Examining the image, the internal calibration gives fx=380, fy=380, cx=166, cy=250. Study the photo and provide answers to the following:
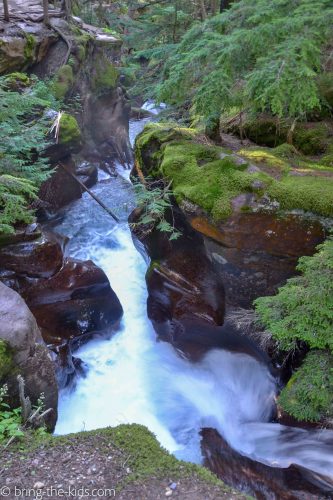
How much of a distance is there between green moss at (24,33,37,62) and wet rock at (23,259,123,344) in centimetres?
606

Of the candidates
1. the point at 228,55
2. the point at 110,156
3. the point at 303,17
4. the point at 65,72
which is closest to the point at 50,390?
the point at 228,55

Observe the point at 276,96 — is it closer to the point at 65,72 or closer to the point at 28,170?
the point at 28,170

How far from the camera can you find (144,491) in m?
2.97

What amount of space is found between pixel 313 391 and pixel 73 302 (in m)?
4.51

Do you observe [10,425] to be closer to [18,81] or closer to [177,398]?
[177,398]

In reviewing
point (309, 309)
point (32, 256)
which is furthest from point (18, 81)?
point (309, 309)

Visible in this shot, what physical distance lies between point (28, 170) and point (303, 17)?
5065 millimetres

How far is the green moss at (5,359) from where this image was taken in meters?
4.24

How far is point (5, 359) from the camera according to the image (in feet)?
14.1

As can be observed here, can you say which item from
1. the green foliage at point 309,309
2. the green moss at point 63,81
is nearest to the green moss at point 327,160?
the green foliage at point 309,309

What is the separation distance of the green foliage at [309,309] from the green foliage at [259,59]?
1.94 m

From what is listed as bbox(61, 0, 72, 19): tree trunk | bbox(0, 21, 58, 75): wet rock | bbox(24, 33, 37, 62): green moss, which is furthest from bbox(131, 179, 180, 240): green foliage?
bbox(61, 0, 72, 19): tree trunk

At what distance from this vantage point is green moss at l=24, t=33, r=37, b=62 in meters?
9.88

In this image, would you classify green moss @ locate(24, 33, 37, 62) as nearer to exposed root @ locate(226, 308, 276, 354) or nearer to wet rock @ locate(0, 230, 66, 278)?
wet rock @ locate(0, 230, 66, 278)
